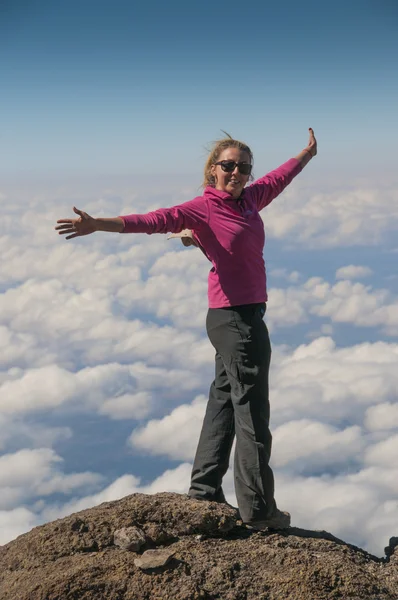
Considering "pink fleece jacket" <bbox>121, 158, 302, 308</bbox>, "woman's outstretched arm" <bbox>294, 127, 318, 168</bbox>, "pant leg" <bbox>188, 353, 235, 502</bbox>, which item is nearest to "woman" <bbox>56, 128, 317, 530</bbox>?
"pink fleece jacket" <bbox>121, 158, 302, 308</bbox>

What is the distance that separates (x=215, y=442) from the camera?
8070 millimetres

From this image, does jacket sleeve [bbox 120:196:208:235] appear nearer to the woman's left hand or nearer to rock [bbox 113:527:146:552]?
the woman's left hand

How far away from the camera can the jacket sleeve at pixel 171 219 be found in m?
6.81

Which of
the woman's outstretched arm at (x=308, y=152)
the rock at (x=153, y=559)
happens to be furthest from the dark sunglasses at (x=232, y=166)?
the rock at (x=153, y=559)

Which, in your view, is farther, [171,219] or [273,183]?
[273,183]

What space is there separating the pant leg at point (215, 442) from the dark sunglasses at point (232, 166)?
2066mm

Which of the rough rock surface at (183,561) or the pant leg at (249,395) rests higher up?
the pant leg at (249,395)

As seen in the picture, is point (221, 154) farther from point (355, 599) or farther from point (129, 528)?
point (355, 599)

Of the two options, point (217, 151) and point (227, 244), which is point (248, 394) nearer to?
point (227, 244)

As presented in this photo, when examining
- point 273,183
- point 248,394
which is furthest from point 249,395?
point 273,183

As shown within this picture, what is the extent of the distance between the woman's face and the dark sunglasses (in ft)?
0.08

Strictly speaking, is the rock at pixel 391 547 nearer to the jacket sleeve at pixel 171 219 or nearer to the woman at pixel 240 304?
the woman at pixel 240 304

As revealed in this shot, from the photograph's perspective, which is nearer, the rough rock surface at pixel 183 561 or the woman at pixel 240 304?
the rough rock surface at pixel 183 561

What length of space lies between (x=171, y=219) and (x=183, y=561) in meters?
3.38
